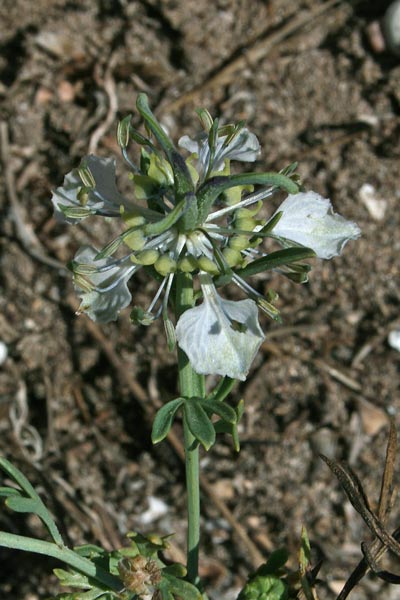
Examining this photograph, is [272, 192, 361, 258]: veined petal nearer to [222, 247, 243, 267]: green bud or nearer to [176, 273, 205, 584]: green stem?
[222, 247, 243, 267]: green bud

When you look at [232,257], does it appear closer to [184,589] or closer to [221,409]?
[221,409]

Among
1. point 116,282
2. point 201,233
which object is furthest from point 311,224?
point 116,282

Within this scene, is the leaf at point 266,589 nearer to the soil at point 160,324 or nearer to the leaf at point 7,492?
the leaf at point 7,492

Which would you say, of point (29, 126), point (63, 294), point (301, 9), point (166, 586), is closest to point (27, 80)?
point (29, 126)

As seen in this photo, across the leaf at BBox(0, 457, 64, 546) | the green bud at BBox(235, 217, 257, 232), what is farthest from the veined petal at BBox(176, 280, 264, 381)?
the leaf at BBox(0, 457, 64, 546)

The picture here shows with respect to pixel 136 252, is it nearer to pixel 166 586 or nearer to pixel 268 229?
pixel 268 229
